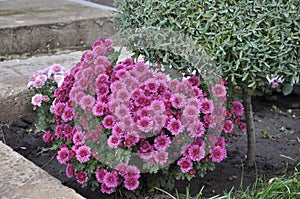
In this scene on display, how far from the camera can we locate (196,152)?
2.34 metres

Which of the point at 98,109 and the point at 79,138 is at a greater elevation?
the point at 98,109

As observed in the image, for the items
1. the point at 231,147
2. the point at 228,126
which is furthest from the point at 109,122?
the point at 231,147

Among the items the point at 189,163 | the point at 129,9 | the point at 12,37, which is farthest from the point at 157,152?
the point at 12,37

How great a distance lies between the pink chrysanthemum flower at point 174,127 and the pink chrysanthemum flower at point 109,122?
0.23 meters

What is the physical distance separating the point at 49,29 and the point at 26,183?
2.52 m

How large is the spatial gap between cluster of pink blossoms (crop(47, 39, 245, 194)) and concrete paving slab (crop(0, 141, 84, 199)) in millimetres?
181

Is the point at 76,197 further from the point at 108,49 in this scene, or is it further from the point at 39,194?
the point at 108,49

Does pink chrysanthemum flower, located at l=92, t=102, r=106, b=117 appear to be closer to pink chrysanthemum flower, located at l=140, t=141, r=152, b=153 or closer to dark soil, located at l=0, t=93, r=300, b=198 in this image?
pink chrysanthemum flower, located at l=140, t=141, r=152, b=153

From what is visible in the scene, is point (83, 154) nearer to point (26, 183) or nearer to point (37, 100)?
point (26, 183)

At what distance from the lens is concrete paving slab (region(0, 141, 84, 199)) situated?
2086 millimetres

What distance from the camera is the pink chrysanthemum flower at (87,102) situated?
2.38 m

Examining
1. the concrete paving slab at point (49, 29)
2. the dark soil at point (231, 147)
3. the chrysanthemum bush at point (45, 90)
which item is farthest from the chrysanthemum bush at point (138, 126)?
the concrete paving slab at point (49, 29)

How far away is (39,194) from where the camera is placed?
2.09 meters

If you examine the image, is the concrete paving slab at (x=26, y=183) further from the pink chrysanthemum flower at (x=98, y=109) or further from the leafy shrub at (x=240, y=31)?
the leafy shrub at (x=240, y=31)
